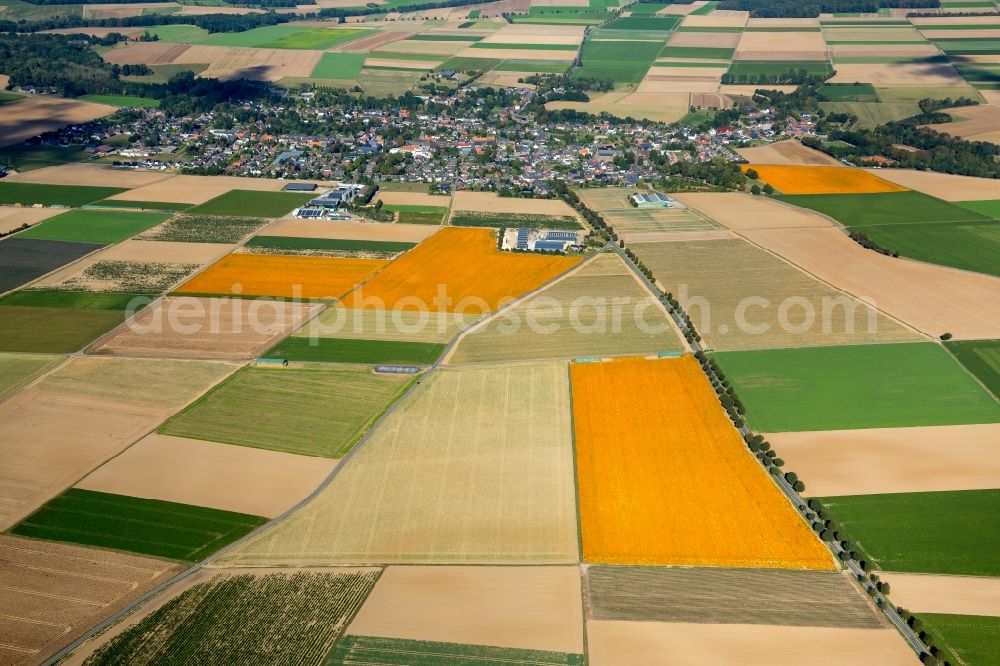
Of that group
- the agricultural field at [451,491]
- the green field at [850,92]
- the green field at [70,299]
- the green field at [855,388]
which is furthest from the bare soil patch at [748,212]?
the green field at [70,299]

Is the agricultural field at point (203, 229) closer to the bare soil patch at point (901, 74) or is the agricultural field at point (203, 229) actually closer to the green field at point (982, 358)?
the green field at point (982, 358)

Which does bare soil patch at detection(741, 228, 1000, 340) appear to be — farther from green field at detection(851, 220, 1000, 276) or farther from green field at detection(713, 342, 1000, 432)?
green field at detection(713, 342, 1000, 432)

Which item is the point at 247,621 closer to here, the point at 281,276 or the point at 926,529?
the point at 926,529

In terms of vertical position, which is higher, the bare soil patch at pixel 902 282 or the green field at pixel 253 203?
the green field at pixel 253 203

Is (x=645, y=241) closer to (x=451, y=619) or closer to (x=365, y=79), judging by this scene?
(x=451, y=619)

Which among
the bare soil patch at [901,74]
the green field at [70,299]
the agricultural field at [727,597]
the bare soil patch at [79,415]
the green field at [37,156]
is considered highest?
the bare soil patch at [901,74]

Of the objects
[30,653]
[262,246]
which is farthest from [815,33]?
[30,653]

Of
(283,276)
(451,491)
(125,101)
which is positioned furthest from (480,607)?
(125,101)
